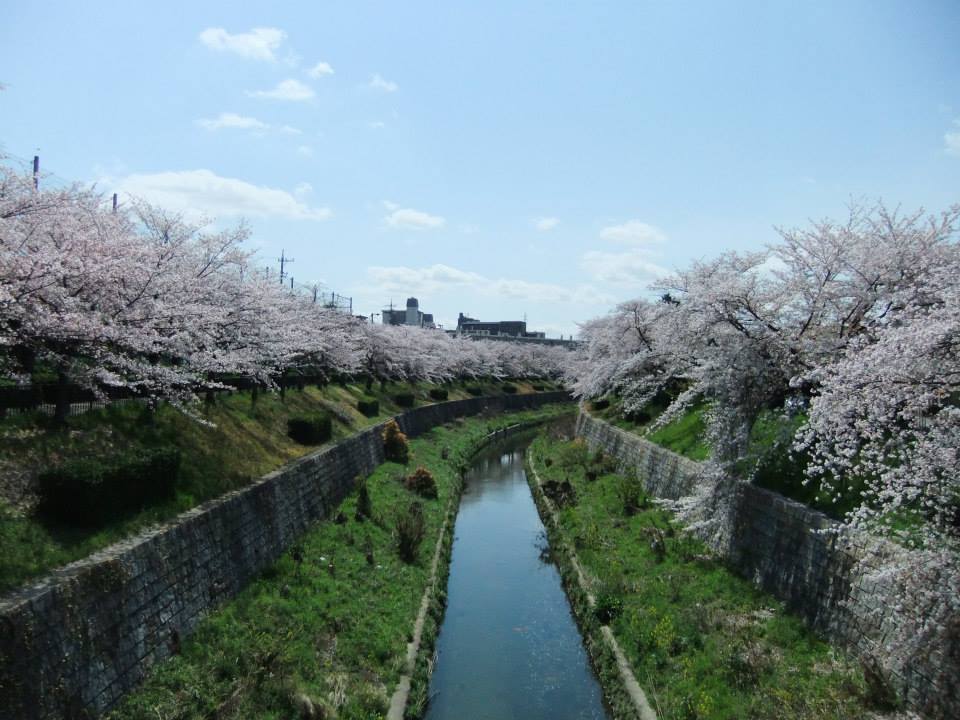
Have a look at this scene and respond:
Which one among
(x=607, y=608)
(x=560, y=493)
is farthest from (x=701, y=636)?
(x=560, y=493)

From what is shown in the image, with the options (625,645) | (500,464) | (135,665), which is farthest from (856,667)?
(500,464)

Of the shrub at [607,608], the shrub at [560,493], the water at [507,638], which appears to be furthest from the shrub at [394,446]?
the shrub at [607,608]

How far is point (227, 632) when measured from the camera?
11727mm

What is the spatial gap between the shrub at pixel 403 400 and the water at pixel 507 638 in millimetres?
17101

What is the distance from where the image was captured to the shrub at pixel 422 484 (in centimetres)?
2631

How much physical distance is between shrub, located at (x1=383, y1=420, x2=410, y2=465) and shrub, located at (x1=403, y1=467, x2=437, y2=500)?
489 centimetres

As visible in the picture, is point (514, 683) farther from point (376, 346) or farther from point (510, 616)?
point (376, 346)

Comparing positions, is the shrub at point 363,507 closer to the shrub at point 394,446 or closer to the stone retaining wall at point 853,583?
the stone retaining wall at point 853,583

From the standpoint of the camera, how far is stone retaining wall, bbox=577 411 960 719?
8109mm

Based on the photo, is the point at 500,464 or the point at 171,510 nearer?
the point at 171,510

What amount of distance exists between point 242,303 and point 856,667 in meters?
17.7

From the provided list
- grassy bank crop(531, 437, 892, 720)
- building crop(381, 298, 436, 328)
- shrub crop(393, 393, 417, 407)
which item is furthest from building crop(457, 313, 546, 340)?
grassy bank crop(531, 437, 892, 720)

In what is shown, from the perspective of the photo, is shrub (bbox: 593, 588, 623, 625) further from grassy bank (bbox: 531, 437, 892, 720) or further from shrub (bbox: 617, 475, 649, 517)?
shrub (bbox: 617, 475, 649, 517)

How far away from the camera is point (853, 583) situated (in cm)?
1054
